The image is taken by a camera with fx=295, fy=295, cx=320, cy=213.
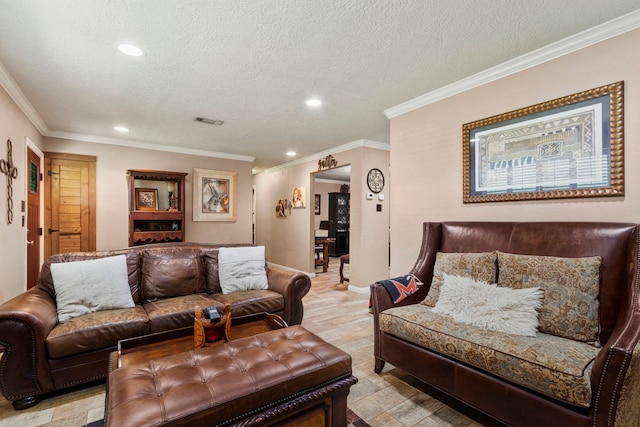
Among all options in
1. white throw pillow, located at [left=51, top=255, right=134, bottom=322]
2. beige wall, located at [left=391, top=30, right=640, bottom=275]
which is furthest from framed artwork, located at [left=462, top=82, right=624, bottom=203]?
white throw pillow, located at [left=51, top=255, right=134, bottom=322]

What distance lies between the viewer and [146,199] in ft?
16.6

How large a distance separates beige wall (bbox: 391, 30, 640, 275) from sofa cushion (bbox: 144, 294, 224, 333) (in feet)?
7.06

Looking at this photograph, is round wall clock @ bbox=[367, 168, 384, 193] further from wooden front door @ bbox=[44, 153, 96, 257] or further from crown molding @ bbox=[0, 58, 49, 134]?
wooden front door @ bbox=[44, 153, 96, 257]

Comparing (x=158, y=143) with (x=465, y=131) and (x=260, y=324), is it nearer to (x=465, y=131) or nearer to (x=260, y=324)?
(x=260, y=324)

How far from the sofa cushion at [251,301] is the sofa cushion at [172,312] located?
0.14 m

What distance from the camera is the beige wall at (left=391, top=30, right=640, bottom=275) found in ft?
6.29

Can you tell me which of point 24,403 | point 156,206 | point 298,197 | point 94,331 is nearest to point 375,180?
point 298,197

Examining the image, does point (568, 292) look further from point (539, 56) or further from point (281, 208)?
point (281, 208)

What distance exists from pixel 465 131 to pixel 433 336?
6.32ft

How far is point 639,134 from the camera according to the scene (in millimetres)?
1870

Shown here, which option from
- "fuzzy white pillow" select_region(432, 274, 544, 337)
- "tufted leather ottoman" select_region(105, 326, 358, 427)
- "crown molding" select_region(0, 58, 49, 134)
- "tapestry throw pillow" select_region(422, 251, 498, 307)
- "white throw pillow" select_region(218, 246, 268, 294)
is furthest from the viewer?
"white throw pillow" select_region(218, 246, 268, 294)

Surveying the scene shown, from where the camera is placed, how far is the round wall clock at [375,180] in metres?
4.81

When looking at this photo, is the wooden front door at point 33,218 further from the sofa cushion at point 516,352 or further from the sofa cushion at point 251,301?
the sofa cushion at point 516,352

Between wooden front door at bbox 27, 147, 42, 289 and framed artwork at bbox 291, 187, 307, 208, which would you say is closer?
wooden front door at bbox 27, 147, 42, 289
